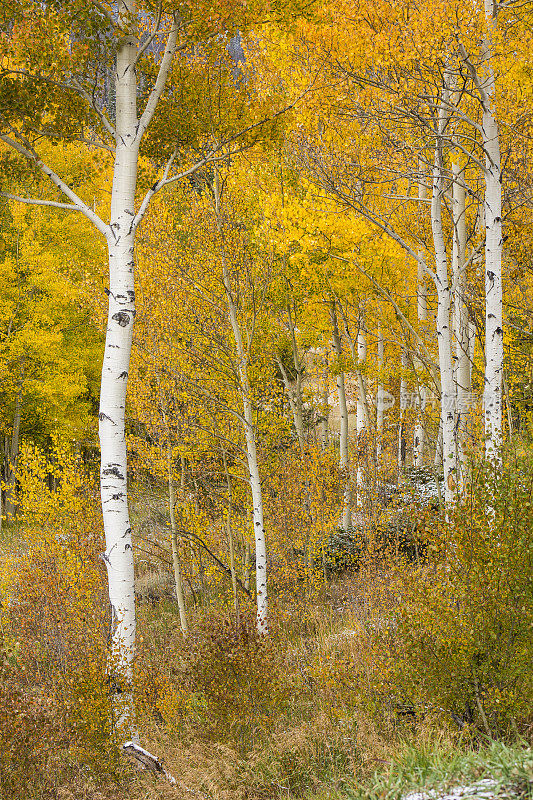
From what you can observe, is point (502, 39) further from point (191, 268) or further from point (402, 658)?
point (402, 658)

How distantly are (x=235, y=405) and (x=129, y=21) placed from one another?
16.6ft

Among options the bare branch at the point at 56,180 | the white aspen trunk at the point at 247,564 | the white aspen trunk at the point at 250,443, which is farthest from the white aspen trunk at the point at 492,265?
the white aspen trunk at the point at 247,564

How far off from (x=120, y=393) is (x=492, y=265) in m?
4.05

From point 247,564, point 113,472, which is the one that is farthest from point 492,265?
point 247,564

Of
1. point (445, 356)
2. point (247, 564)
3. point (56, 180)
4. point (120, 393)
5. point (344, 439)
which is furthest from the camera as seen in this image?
point (344, 439)

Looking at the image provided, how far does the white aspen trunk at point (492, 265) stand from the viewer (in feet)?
Answer: 20.3

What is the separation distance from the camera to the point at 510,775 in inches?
103

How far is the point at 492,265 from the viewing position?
245 inches

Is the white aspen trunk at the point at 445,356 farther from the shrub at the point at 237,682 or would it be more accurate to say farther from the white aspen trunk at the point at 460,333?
the shrub at the point at 237,682

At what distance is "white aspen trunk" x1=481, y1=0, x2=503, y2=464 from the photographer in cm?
618

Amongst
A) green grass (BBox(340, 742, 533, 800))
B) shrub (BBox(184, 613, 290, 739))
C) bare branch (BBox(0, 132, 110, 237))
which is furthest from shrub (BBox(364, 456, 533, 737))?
bare branch (BBox(0, 132, 110, 237))

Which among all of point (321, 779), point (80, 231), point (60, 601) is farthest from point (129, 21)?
point (80, 231)

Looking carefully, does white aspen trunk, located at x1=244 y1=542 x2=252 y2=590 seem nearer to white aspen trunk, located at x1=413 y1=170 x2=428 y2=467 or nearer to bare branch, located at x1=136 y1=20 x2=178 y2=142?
white aspen trunk, located at x1=413 y1=170 x2=428 y2=467

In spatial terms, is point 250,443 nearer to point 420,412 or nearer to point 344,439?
point 344,439
